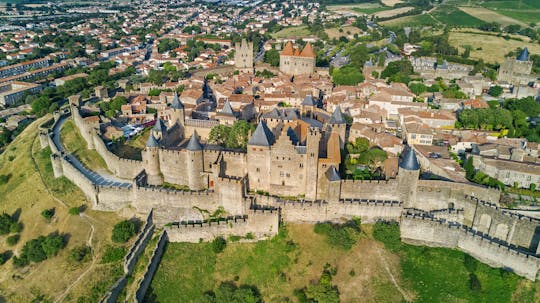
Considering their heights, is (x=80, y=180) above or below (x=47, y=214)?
above

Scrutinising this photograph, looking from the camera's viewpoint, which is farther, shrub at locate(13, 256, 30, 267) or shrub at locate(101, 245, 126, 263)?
shrub at locate(13, 256, 30, 267)

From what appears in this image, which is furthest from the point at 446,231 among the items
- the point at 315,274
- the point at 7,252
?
the point at 7,252

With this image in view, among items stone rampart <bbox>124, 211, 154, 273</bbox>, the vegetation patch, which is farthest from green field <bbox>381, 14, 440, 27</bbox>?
stone rampart <bbox>124, 211, 154, 273</bbox>

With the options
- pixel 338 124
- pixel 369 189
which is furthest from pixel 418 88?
pixel 369 189

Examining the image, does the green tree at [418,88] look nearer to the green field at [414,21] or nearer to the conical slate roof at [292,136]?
the conical slate roof at [292,136]

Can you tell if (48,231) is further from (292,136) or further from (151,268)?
(292,136)

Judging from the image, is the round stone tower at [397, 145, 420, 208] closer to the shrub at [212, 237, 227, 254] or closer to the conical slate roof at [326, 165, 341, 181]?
the conical slate roof at [326, 165, 341, 181]
